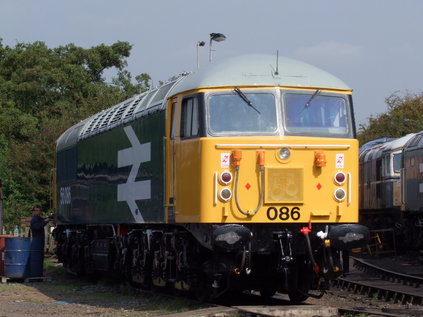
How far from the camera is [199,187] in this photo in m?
Result: 12.0

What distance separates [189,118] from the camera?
12.6m

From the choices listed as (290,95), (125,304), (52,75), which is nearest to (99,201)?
(125,304)

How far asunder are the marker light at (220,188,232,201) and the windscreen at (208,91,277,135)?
32.0 inches

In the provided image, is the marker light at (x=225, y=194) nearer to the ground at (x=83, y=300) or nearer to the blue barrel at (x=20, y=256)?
the ground at (x=83, y=300)

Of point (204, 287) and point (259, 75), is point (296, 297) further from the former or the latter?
point (259, 75)

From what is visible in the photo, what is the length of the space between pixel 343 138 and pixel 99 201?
6887mm

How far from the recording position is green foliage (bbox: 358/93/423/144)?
164 feet

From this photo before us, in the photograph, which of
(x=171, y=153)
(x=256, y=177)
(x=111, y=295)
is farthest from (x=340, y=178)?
(x=111, y=295)

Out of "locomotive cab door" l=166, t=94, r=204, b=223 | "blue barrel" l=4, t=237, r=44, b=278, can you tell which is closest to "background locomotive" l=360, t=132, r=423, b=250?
"blue barrel" l=4, t=237, r=44, b=278

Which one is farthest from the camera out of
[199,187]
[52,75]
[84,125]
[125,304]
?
[52,75]

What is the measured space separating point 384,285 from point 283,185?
21.3 ft

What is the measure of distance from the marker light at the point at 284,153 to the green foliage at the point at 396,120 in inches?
1458

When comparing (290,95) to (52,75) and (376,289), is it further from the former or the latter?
(52,75)

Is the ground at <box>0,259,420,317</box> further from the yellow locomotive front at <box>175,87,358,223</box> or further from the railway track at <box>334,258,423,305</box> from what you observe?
the yellow locomotive front at <box>175,87,358,223</box>
